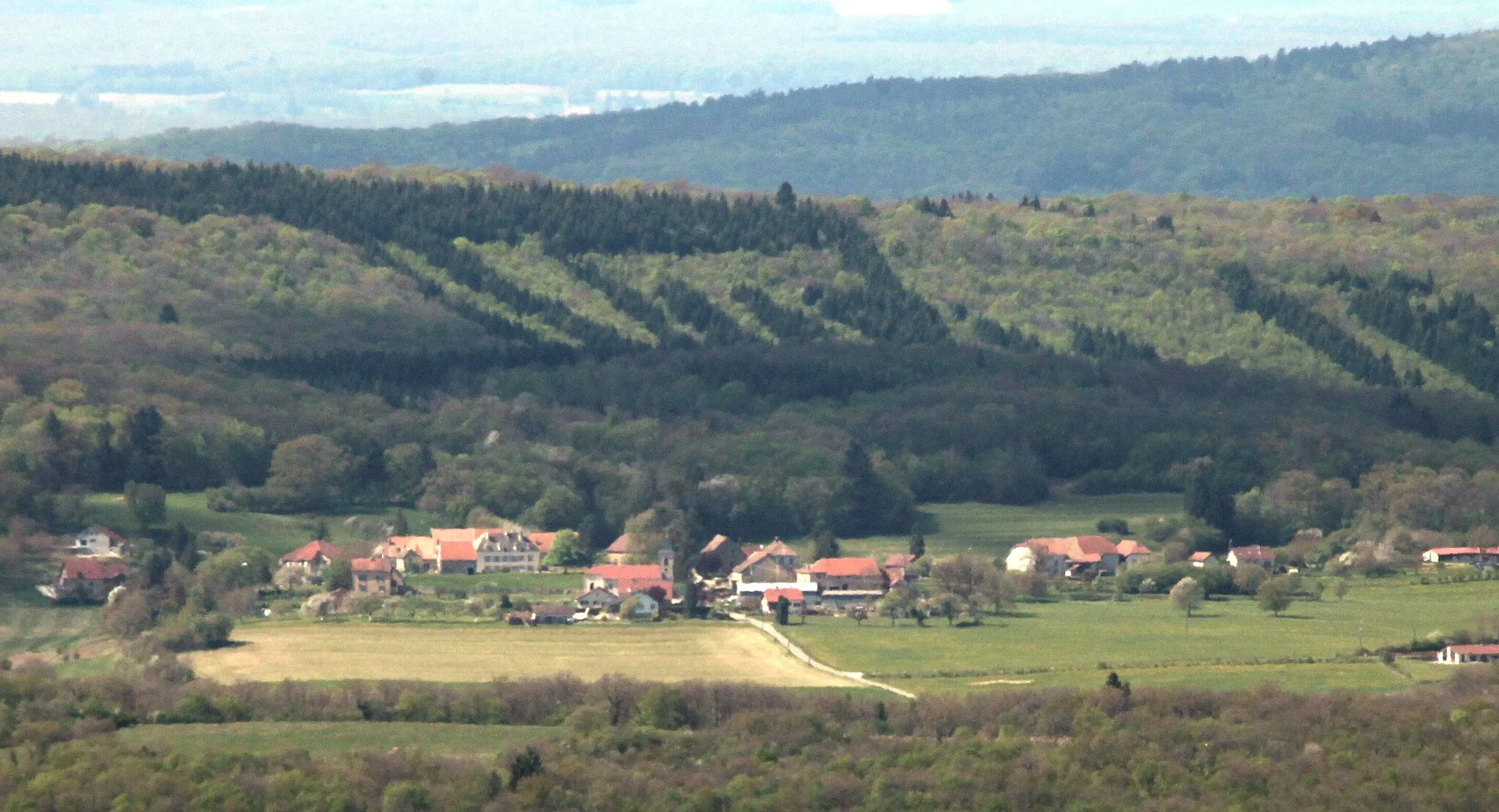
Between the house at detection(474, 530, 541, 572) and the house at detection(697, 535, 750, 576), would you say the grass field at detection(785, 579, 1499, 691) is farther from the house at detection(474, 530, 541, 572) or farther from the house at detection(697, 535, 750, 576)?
the house at detection(474, 530, 541, 572)

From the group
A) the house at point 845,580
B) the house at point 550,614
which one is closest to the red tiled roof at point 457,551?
the house at point 845,580

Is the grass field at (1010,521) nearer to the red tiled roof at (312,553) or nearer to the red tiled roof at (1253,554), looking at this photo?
the red tiled roof at (1253,554)

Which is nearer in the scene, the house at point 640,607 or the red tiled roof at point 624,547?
the house at point 640,607

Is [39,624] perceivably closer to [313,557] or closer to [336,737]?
[313,557]

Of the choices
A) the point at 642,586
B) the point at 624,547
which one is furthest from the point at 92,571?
the point at 624,547

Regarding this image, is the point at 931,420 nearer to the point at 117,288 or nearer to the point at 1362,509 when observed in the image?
the point at 1362,509
